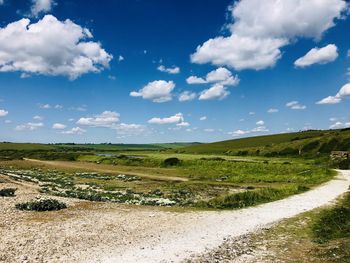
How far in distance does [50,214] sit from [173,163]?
244ft

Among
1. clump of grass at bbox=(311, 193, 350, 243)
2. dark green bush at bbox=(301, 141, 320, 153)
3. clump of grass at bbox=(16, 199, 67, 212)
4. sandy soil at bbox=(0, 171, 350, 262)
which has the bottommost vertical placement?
clump of grass at bbox=(311, 193, 350, 243)

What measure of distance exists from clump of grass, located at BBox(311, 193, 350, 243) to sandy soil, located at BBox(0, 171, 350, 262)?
2.09 metres

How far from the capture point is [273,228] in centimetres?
2541

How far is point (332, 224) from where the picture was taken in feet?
86.9

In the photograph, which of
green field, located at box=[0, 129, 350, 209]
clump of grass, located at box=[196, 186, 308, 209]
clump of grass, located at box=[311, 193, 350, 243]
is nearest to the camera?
clump of grass, located at box=[311, 193, 350, 243]

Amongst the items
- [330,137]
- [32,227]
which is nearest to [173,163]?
[330,137]

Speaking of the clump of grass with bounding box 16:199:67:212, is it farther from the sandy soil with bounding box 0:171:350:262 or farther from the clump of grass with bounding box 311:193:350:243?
the clump of grass with bounding box 311:193:350:243

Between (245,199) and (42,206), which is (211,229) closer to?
(245,199)

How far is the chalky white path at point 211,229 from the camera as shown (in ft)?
63.8

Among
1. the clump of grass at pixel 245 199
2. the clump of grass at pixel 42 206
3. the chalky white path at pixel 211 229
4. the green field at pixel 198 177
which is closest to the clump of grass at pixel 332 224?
the chalky white path at pixel 211 229

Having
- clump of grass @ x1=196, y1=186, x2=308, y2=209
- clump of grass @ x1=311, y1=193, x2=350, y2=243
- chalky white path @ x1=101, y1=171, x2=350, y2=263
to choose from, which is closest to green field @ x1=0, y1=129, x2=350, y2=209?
clump of grass @ x1=196, y1=186, x2=308, y2=209

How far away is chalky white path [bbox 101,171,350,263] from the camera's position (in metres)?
19.4

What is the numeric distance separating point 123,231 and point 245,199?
52.0ft

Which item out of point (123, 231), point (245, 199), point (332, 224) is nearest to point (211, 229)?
point (123, 231)
